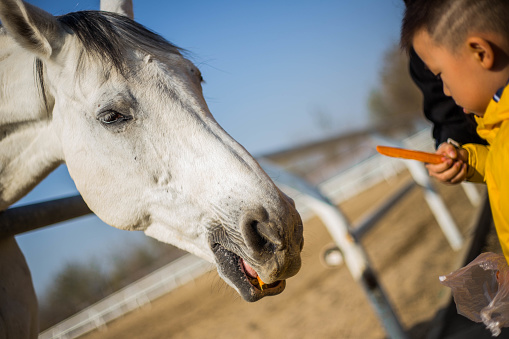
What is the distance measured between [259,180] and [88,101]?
761mm

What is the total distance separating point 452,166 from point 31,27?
171 centimetres

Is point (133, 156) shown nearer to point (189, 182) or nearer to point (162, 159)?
point (162, 159)

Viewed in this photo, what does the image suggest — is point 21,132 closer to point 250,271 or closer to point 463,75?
point 250,271

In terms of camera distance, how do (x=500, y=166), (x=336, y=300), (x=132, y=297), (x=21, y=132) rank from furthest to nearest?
1. (x=132, y=297)
2. (x=336, y=300)
3. (x=21, y=132)
4. (x=500, y=166)

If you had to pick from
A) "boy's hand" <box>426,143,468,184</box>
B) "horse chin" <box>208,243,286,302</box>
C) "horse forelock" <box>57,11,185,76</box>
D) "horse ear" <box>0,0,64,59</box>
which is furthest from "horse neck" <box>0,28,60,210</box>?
"boy's hand" <box>426,143,468,184</box>

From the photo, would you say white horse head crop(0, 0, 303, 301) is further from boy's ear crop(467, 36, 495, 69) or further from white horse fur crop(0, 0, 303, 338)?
boy's ear crop(467, 36, 495, 69)

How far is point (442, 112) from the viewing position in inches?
67.7

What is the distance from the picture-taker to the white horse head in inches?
41.6

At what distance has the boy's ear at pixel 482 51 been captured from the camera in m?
0.97

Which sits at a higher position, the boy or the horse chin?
the boy

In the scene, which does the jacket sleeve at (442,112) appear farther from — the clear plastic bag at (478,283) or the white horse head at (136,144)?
the white horse head at (136,144)

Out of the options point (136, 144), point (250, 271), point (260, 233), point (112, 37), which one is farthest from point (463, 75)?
point (112, 37)

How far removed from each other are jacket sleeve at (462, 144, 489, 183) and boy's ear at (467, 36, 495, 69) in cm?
44

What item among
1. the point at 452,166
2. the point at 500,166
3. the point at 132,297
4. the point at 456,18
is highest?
the point at 456,18
